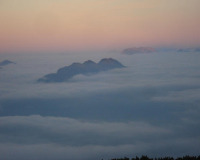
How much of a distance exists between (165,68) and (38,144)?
6395 cm

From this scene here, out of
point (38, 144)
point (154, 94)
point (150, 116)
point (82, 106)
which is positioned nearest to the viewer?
point (38, 144)

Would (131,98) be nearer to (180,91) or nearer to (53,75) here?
(180,91)

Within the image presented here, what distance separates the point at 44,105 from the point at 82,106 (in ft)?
36.2

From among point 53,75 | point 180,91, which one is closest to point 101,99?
point 180,91

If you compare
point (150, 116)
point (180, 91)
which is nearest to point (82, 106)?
point (150, 116)

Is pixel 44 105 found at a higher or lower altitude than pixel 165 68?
lower

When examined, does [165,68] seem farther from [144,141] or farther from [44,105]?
[144,141]

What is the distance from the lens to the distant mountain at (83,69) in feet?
295

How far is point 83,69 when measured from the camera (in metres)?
98.8

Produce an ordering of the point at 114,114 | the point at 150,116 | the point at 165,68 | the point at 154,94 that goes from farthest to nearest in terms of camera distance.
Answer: the point at 165,68 → the point at 154,94 → the point at 114,114 → the point at 150,116

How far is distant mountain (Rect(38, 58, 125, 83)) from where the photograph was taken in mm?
89775

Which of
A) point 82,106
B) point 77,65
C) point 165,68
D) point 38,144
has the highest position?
point 77,65

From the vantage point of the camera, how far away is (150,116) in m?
43.8

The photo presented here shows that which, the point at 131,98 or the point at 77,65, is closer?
the point at 131,98
